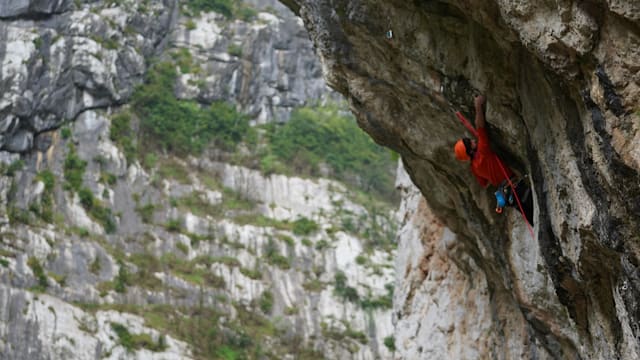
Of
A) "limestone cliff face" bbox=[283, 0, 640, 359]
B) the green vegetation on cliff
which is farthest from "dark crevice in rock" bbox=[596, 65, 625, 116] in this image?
the green vegetation on cliff

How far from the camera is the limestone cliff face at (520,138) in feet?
10.3

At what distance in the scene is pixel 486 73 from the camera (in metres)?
4.51

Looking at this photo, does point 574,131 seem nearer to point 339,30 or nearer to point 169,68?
point 339,30

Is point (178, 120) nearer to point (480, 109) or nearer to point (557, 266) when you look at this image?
point (480, 109)

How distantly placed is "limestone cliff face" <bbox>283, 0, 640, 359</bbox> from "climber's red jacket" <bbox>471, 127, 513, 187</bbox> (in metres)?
0.09

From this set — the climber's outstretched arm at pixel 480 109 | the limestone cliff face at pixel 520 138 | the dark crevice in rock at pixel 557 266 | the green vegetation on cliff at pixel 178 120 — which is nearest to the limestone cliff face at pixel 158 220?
the green vegetation on cliff at pixel 178 120

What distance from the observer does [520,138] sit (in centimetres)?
454

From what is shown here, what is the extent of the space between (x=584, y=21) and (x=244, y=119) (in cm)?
3377

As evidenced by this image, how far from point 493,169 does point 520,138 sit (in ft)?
1.51

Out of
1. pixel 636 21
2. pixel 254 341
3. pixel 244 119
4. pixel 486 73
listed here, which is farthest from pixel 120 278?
pixel 636 21

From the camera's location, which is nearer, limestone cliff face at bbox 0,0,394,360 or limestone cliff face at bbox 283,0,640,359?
limestone cliff face at bbox 283,0,640,359

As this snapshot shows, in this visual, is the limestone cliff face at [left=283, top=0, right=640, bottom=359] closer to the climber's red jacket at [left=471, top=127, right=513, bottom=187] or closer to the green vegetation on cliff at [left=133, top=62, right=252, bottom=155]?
the climber's red jacket at [left=471, top=127, right=513, bottom=187]

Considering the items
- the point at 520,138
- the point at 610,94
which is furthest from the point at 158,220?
the point at 610,94

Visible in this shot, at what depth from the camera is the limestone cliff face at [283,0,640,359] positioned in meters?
3.15
